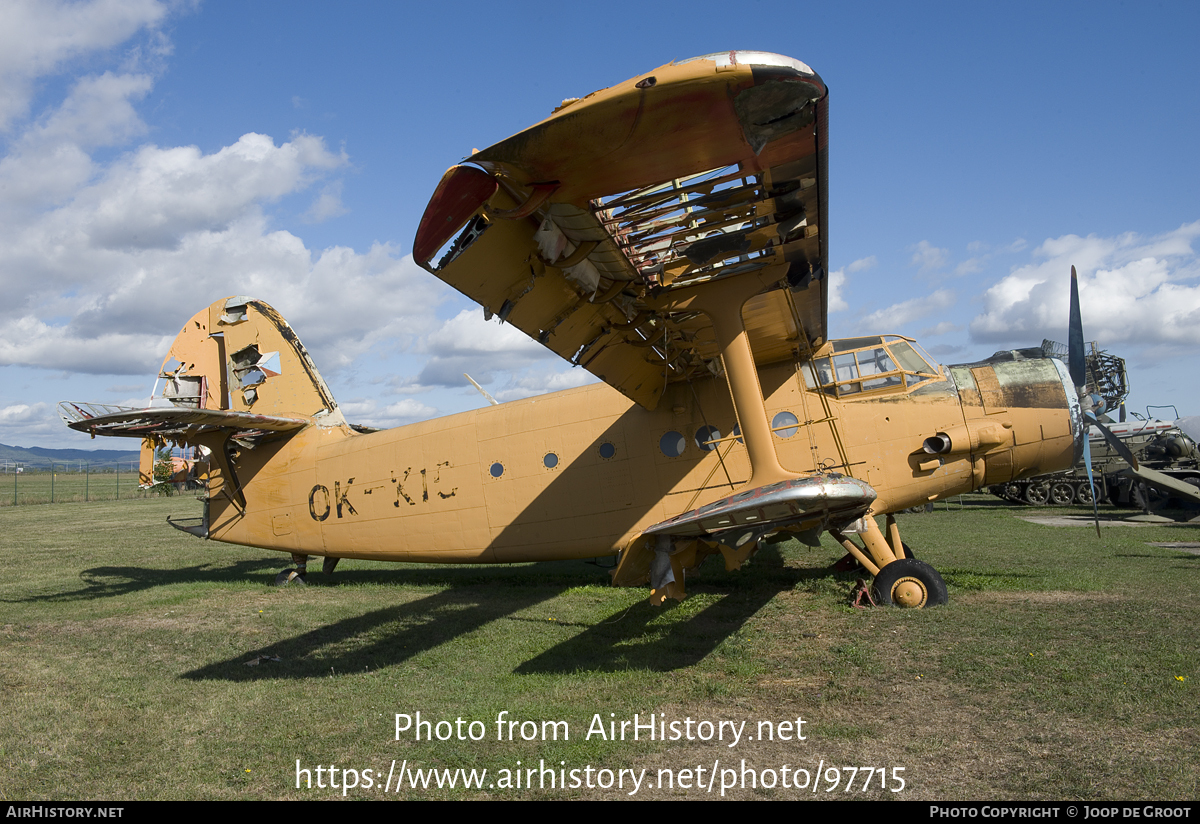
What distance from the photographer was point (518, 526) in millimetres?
10062

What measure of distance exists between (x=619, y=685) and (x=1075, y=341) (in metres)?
7.58

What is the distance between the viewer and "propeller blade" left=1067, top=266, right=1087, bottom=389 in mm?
8703

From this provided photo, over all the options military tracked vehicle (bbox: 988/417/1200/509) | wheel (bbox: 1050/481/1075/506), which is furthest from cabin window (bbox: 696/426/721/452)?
wheel (bbox: 1050/481/1075/506)

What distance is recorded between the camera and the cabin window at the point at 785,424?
8789 millimetres

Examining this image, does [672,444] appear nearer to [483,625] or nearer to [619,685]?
[483,625]

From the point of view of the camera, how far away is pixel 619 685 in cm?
610

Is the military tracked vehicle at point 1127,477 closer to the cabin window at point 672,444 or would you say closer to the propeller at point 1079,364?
the propeller at point 1079,364

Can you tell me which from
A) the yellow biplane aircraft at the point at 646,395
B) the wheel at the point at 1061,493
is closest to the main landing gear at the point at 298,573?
the yellow biplane aircraft at the point at 646,395

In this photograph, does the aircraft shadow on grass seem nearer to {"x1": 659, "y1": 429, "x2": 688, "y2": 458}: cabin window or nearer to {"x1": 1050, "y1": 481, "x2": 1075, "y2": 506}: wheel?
{"x1": 659, "y1": 429, "x2": 688, "y2": 458}: cabin window

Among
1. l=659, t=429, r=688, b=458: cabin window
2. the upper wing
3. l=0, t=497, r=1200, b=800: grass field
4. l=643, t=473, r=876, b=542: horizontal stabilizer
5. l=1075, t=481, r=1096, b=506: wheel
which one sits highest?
the upper wing

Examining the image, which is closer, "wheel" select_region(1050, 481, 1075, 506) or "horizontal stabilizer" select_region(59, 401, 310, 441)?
"horizontal stabilizer" select_region(59, 401, 310, 441)

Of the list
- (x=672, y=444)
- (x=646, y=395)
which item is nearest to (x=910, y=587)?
(x=672, y=444)

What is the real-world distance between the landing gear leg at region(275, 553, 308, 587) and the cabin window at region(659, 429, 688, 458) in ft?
23.4
